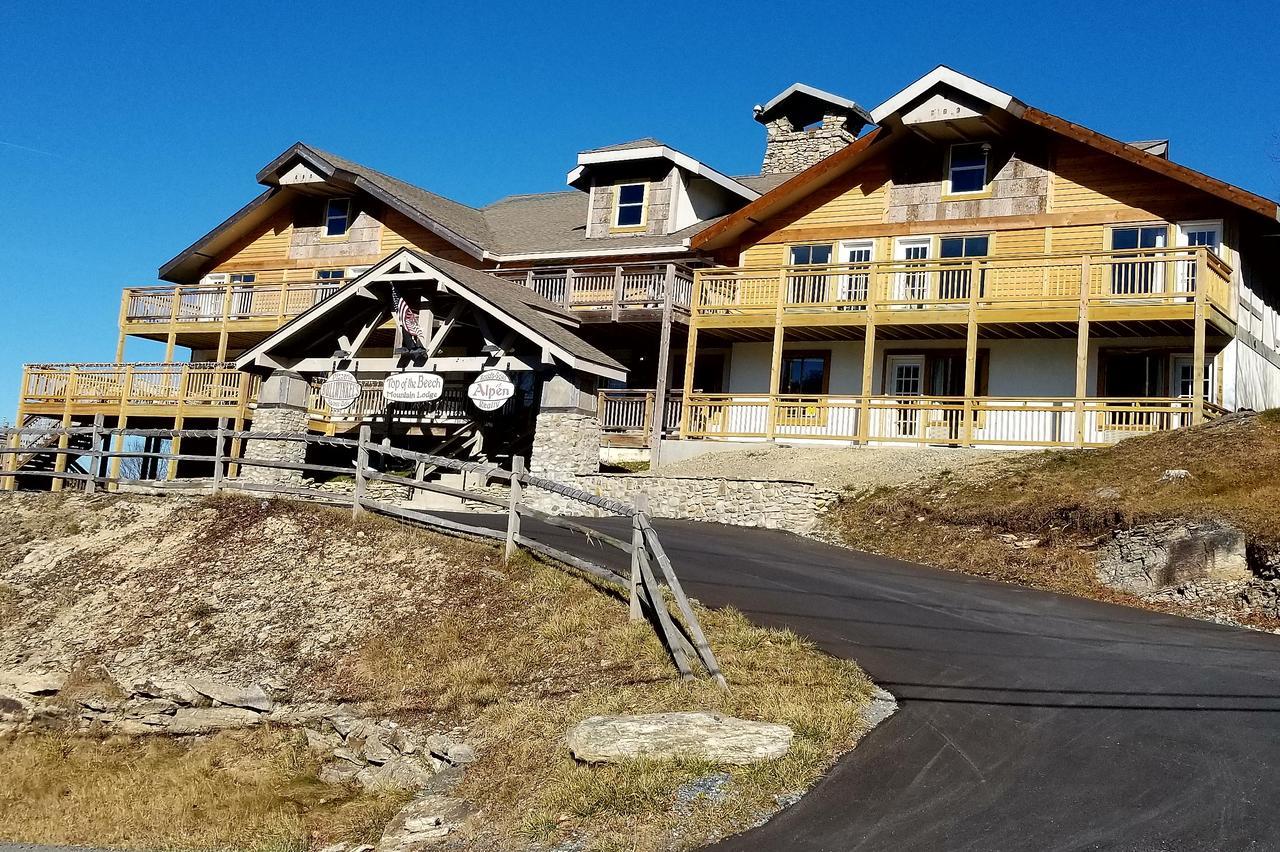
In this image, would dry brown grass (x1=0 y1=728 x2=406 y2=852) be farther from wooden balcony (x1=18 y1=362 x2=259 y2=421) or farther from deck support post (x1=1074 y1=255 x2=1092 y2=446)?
wooden balcony (x1=18 y1=362 x2=259 y2=421)

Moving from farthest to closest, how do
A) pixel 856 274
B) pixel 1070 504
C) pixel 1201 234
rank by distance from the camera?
pixel 856 274 → pixel 1201 234 → pixel 1070 504

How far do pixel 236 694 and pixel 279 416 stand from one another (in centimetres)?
1354

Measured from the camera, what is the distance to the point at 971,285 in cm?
2570

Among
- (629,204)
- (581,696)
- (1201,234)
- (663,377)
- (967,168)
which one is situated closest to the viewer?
(581,696)

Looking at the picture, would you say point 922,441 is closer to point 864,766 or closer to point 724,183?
point 724,183

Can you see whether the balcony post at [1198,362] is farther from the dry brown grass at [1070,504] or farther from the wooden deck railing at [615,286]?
the wooden deck railing at [615,286]

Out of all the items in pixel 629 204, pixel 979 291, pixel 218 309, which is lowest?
pixel 218 309

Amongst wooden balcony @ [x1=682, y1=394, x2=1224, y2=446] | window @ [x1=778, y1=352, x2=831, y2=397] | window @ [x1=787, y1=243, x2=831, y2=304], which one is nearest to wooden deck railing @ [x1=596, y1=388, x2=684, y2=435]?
wooden balcony @ [x1=682, y1=394, x2=1224, y2=446]

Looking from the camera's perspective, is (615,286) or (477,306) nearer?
(477,306)

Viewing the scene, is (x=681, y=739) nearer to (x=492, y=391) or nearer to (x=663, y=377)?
(x=492, y=391)

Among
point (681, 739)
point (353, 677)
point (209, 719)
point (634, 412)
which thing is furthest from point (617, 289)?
point (681, 739)

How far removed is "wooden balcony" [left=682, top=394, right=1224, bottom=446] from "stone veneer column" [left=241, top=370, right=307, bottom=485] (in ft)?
28.1

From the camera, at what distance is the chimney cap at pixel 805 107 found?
36312 mm

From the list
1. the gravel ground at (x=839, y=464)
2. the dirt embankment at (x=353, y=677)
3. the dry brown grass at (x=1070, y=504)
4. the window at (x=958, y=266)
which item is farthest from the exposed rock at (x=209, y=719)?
the window at (x=958, y=266)
